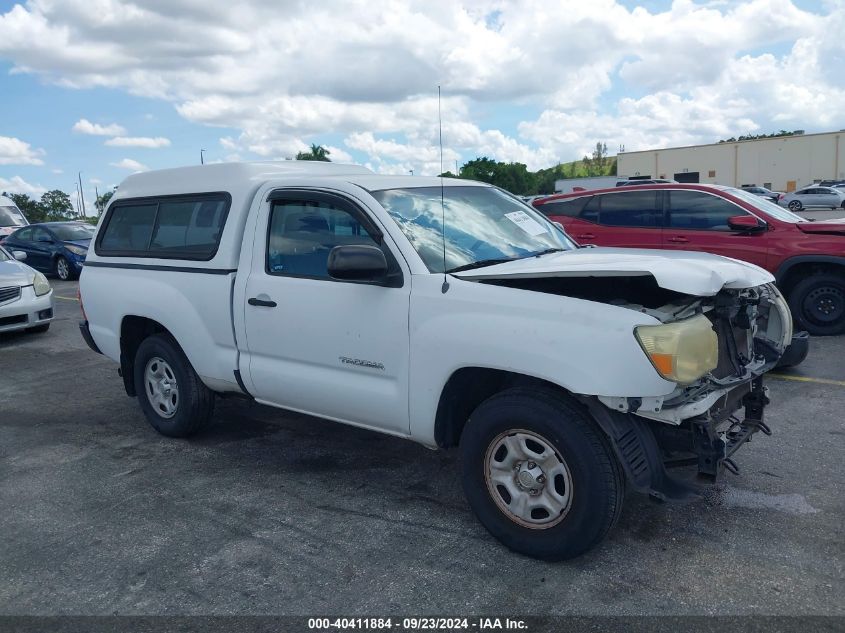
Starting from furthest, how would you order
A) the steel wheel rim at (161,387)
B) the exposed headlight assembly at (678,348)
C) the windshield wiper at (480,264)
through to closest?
the steel wheel rim at (161,387) → the windshield wiper at (480,264) → the exposed headlight assembly at (678,348)

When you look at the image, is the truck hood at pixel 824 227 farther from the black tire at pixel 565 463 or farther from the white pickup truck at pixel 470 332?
the black tire at pixel 565 463

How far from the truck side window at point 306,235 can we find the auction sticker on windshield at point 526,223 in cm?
108

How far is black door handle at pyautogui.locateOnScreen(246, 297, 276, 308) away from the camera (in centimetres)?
442

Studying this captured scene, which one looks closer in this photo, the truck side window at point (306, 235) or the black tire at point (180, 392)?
the truck side window at point (306, 235)

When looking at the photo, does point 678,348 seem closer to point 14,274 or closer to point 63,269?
point 14,274

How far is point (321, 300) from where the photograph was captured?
418cm

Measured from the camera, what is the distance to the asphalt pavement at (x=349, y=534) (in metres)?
3.21

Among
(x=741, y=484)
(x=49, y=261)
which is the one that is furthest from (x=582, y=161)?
(x=741, y=484)

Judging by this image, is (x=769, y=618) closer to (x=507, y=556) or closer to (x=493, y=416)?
(x=507, y=556)

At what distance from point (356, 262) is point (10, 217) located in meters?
21.9

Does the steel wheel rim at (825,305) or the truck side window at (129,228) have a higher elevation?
the truck side window at (129,228)

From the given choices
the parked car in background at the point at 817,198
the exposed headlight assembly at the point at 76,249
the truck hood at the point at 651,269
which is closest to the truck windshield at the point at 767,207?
the truck hood at the point at 651,269

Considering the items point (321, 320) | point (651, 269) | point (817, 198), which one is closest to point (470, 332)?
point (651, 269)

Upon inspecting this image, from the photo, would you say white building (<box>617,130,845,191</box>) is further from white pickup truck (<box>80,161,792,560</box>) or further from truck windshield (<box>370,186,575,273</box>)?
white pickup truck (<box>80,161,792,560</box>)
